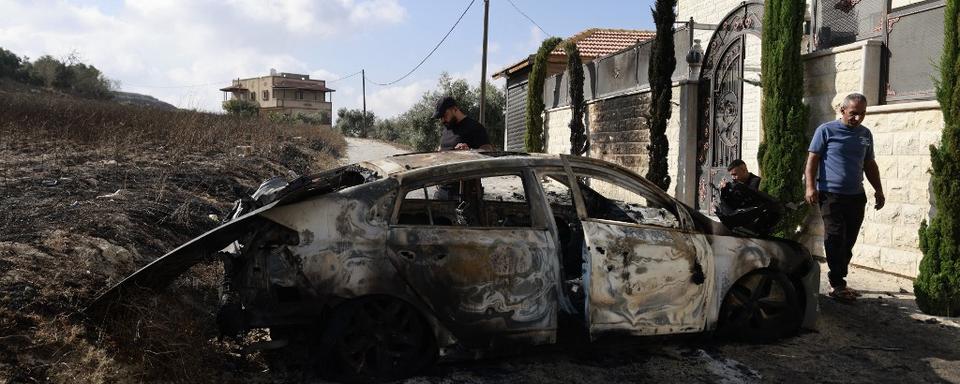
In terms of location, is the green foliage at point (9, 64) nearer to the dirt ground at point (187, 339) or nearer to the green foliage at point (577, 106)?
the green foliage at point (577, 106)

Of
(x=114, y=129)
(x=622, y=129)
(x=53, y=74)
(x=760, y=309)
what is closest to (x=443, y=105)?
(x=760, y=309)

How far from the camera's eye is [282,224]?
3713 millimetres

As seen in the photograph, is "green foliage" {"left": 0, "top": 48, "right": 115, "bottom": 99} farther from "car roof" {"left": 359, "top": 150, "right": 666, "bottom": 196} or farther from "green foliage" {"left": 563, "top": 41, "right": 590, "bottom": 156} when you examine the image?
"car roof" {"left": 359, "top": 150, "right": 666, "bottom": 196}

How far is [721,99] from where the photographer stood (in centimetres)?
1105

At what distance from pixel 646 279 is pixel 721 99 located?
24.6 ft

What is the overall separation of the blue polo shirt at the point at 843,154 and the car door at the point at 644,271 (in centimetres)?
225

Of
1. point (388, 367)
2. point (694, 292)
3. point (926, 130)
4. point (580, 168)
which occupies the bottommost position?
point (388, 367)

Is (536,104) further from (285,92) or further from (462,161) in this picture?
(285,92)

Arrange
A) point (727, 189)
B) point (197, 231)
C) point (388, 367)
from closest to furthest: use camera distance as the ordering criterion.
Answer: point (388, 367) → point (727, 189) → point (197, 231)

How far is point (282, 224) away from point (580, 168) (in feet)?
6.49

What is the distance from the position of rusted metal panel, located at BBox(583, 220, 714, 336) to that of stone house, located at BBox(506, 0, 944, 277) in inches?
122

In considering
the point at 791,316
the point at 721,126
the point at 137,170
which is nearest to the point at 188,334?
the point at 791,316

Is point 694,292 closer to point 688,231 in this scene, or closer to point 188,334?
point 688,231

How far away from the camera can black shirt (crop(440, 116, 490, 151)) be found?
22.3 feet
